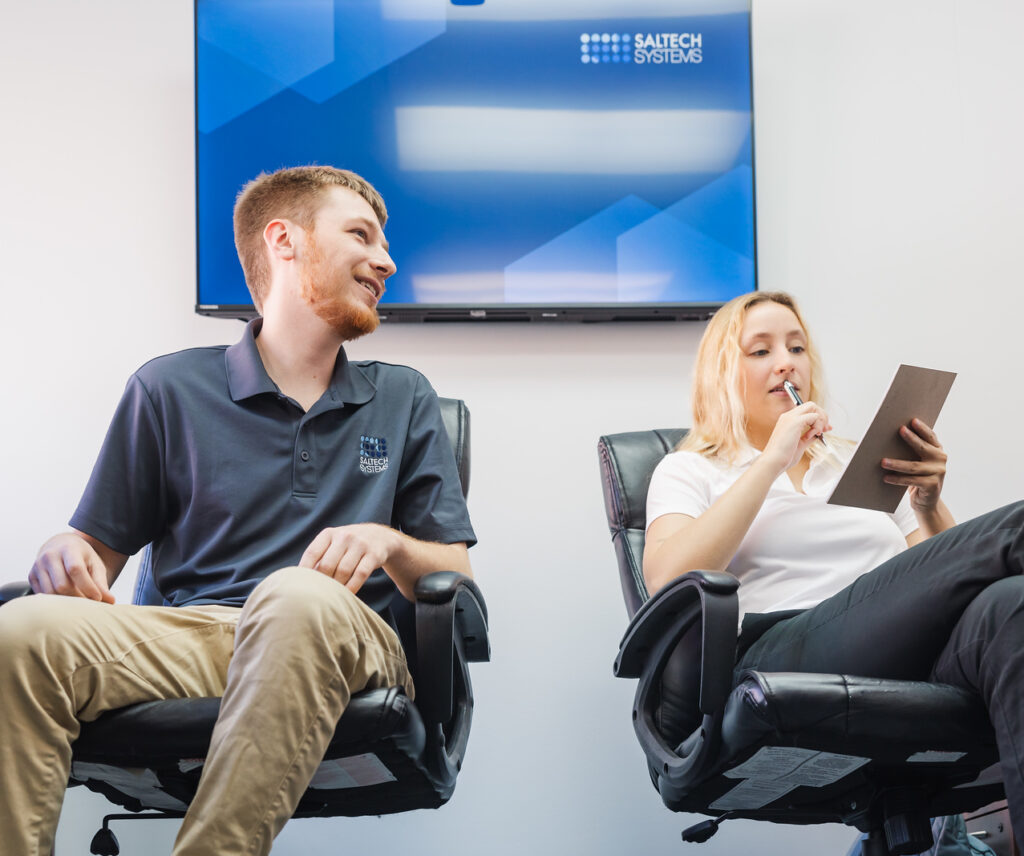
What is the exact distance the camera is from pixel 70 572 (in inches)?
52.4

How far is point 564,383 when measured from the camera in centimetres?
238

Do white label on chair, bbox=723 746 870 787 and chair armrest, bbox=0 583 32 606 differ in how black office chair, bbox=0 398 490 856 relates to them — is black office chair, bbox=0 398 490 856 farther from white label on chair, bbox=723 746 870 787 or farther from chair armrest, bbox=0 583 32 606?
white label on chair, bbox=723 746 870 787

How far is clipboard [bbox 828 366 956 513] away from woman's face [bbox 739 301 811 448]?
0.28 meters

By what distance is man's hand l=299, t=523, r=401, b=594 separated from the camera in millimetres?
1259

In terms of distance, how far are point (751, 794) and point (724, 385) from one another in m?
0.79

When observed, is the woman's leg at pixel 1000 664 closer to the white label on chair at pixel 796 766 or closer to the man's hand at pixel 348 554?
the white label on chair at pixel 796 766

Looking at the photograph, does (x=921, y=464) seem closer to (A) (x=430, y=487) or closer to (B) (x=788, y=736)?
(B) (x=788, y=736)

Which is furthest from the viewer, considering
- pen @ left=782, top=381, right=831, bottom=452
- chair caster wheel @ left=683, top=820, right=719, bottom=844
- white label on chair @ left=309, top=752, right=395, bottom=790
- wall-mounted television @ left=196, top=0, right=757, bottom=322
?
wall-mounted television @ left=196, top=0, right=757, bottom=322

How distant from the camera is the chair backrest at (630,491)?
5.85 ft

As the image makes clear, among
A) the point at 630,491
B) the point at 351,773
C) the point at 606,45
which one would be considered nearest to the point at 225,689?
the point at 351,773

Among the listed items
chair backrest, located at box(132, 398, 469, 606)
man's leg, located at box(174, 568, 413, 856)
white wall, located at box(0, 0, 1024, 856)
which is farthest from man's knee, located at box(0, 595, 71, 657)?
white wall, located at box(0, 0, 1024, 856)

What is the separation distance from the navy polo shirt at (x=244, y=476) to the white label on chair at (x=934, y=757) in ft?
2.35

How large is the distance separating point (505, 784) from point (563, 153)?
1.50 meters

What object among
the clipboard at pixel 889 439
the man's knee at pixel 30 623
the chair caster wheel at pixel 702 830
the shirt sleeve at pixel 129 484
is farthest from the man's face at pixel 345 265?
the chair caster wheel at pixel 702 830
